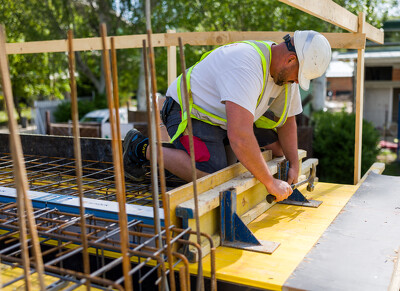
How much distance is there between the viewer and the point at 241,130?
2.74 metres

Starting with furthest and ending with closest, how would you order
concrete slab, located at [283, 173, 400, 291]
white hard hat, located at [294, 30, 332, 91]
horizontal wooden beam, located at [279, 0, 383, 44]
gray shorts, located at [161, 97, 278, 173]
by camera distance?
horizontal wooden beam, located at [279, 0, 383, 44] → gray shorts, located at [161, 97, 278, 173] → white hard hat, located at [294, 30, 332, 91] → concrete slab, located at [283, 173, 400, 291]

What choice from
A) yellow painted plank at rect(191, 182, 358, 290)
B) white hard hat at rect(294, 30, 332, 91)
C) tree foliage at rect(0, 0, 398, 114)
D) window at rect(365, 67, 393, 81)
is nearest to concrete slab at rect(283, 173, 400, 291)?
yellow painted plank at rect(191, 182, 358, 290)

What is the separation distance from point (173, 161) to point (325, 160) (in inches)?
300

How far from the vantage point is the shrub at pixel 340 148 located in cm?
1010

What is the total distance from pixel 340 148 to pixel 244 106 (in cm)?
820

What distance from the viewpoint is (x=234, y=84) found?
2834mm

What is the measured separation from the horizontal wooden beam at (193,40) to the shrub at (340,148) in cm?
600

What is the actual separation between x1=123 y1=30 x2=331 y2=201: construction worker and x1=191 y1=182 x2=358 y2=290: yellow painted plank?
10.0 inches

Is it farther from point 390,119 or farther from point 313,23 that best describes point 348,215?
point 390,119

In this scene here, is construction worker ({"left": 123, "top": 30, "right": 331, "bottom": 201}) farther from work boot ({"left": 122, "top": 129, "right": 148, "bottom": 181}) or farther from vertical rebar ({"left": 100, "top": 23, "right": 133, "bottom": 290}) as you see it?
vertical rebar ({"left": 100, "top": 23, "right": 133, "bottom": 290})

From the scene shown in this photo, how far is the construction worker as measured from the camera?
9.16ft

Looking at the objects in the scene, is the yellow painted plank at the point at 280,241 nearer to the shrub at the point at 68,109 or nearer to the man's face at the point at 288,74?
the man's face at the point at 288,74

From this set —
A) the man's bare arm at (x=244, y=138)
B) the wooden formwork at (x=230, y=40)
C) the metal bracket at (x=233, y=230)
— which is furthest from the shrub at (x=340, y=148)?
the metal bracket at (x=233, y=230)

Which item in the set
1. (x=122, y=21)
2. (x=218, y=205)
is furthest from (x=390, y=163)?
(x=122, y=21)
